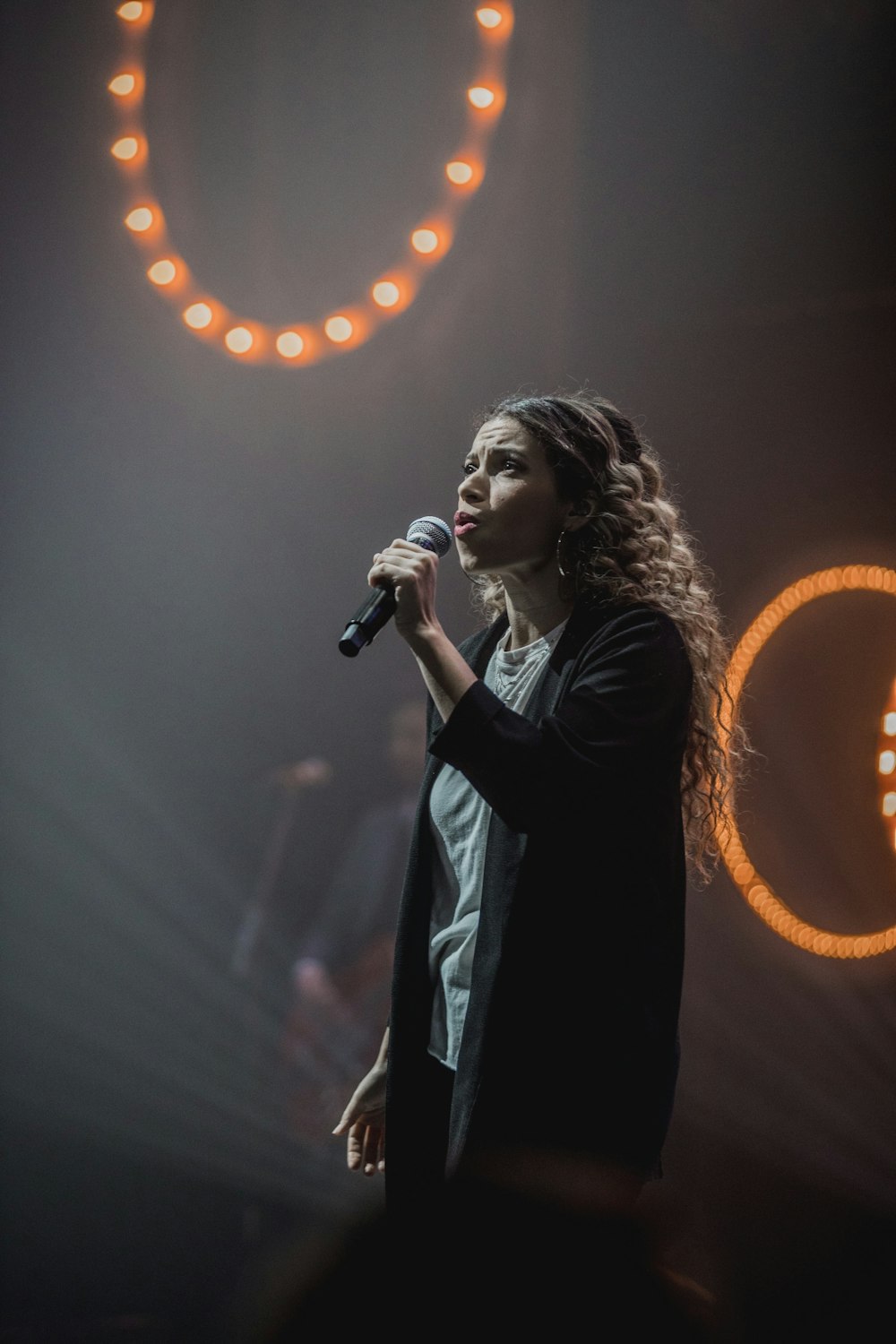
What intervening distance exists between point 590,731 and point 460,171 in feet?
6.91

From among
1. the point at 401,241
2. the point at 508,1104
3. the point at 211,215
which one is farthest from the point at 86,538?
the point at 508,1104

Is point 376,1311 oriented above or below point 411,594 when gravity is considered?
below

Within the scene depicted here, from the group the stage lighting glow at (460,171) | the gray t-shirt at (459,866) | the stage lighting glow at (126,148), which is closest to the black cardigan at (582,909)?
the gray t-shirt at (459,866)

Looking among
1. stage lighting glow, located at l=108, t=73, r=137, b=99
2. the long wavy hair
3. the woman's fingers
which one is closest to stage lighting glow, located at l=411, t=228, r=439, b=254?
stage lighting glow, located at l=108, t=73, r=137, b=99

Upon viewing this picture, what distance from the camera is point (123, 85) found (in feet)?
8.88

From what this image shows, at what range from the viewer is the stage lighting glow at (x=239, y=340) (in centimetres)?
276

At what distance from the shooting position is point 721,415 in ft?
8.18

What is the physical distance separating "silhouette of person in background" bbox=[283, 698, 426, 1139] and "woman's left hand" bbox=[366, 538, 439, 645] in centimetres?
161

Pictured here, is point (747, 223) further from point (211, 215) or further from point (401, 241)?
point (211, 215)

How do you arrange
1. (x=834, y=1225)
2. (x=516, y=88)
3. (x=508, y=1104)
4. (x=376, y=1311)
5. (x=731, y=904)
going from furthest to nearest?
1. (x=516, y=88)
2. (x=731, y=904)
3. (x=834, y=1225)
4. (x=508, y=1104)
5. (x=376, y=1311)

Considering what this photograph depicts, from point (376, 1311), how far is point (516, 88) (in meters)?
2.70

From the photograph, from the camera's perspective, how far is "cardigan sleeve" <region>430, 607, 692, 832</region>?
103cm

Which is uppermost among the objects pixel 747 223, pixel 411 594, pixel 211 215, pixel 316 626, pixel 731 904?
pixel 747 223

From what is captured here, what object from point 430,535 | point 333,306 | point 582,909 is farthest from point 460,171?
point 582,909
